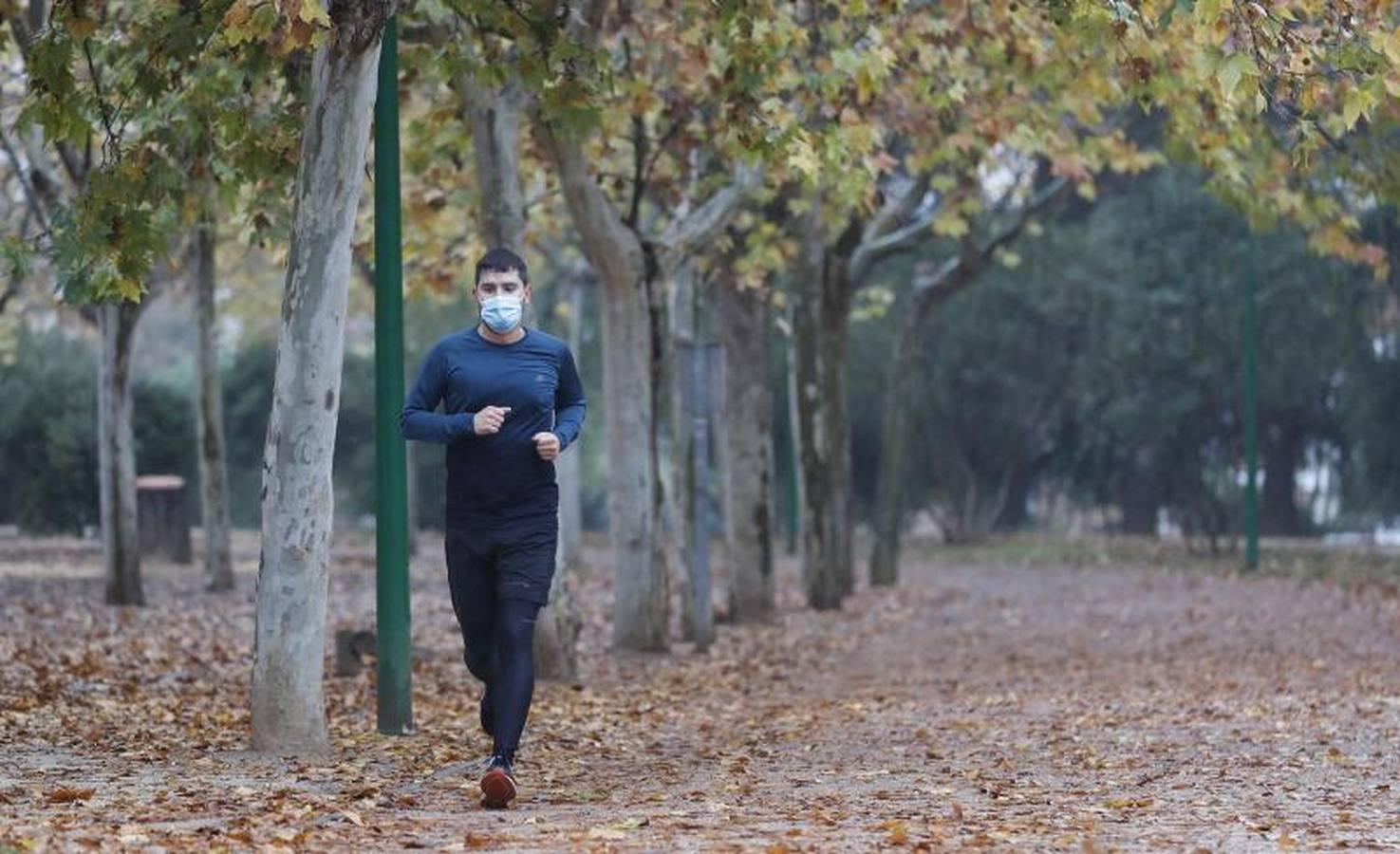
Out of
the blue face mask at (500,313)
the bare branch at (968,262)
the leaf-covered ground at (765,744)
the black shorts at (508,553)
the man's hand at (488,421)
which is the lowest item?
the leaf-covered ground at (765,744)

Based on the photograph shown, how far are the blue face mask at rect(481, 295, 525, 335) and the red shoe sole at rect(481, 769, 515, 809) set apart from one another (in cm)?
174

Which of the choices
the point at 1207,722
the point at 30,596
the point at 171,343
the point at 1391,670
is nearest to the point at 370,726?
the point at 1207,722

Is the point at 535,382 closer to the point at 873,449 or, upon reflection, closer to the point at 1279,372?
the point at 1279,372

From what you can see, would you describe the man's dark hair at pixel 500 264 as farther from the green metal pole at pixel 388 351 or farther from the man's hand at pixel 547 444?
the green metal pole at pixel 388 351

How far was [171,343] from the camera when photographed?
3738 inches

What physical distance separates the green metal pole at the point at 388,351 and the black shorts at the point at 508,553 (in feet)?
5.70

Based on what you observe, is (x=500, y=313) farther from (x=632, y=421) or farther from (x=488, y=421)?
(x=632, y=421)

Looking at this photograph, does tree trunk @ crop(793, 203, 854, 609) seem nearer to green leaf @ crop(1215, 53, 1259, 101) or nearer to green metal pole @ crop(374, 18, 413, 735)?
green metal pole @ crop(374, 18, 413, 735)

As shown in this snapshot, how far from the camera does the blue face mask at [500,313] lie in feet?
33.4

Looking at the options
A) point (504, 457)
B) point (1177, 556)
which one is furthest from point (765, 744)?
point (1177, 556)

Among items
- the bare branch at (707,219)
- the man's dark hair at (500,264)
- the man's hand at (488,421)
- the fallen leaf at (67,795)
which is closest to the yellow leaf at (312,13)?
the man's dark hair at (500,264)

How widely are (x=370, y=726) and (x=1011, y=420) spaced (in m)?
40.5

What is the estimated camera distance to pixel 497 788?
9.65m

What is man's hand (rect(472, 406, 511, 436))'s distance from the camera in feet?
32.5
